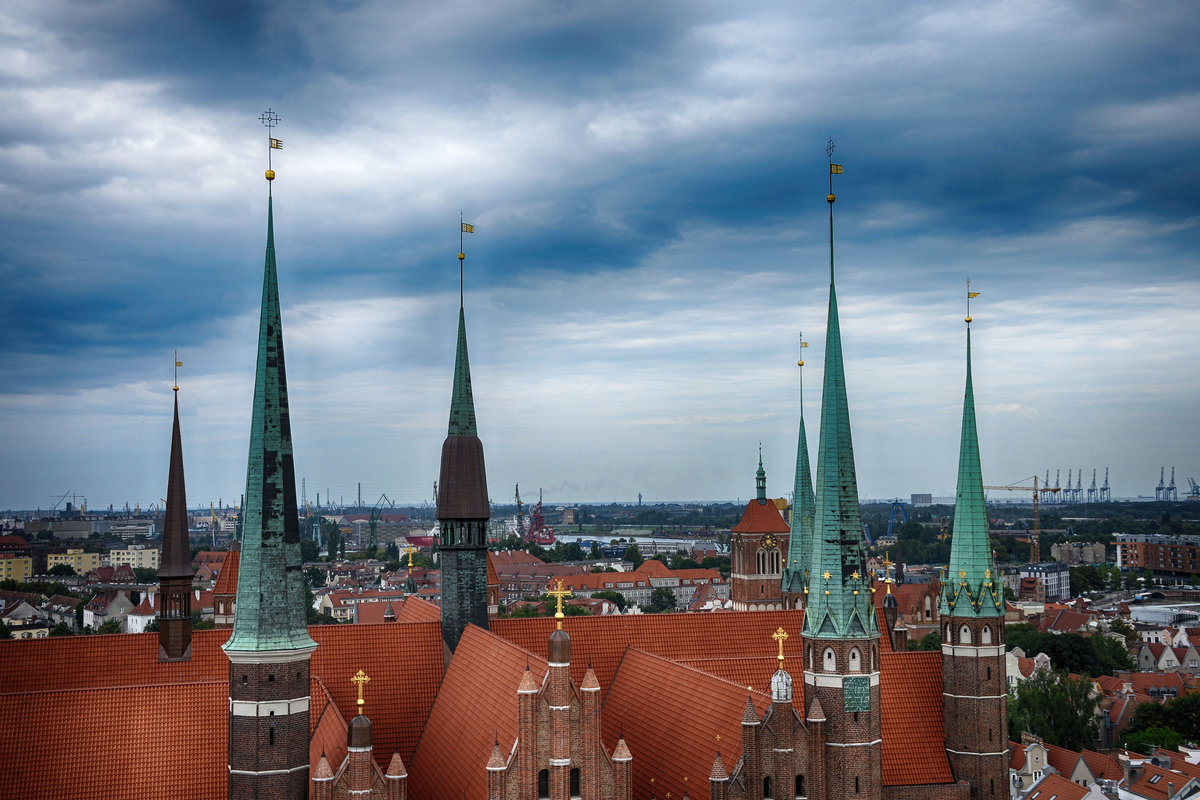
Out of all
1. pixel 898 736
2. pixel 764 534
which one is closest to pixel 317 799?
pixel 898 736

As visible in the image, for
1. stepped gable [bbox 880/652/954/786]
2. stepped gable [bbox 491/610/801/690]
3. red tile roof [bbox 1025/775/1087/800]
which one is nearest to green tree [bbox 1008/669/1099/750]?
red tile roof [bbox 1025/775/1087/800]

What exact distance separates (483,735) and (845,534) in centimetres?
1406

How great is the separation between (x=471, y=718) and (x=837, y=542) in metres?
14.3

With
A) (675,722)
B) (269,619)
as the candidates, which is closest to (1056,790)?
(675,722)

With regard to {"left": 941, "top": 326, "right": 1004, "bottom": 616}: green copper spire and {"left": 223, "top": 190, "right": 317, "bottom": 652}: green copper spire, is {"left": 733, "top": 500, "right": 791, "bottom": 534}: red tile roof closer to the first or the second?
{"left": 941, "top": 326, "right": 1004, "bottom": 616}: green copper spire

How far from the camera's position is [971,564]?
44.3 m

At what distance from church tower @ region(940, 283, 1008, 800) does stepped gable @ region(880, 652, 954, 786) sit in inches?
33.1

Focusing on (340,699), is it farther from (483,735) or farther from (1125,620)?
(1125,620)

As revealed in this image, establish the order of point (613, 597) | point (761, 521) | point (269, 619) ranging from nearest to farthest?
1. point (269, 619)
2. point (761, 521)
3. point (613, 597)

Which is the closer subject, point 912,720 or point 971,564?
point 971,564

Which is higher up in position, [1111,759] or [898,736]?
[898,736]

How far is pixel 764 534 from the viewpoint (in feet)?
282

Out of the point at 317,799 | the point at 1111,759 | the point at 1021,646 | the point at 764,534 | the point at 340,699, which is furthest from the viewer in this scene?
the point at 1021,646

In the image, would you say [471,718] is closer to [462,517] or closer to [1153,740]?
[462,517]
